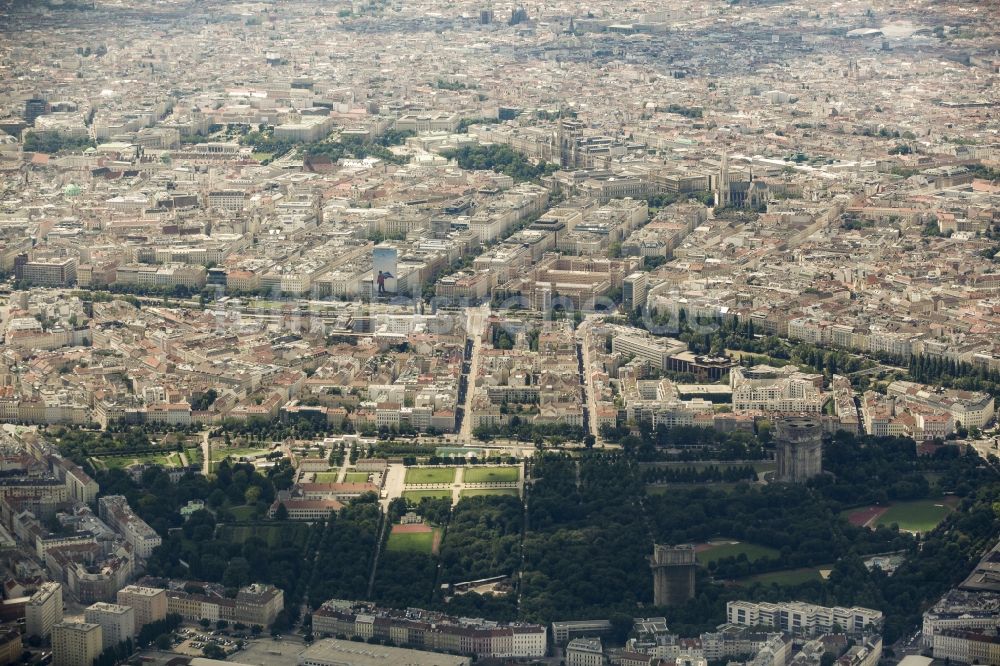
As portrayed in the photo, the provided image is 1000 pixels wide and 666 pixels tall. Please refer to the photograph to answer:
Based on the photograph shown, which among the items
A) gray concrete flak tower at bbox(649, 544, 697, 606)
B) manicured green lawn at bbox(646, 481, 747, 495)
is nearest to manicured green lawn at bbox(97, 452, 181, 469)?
manicured green lawn at bbox(646, 481, 747, 495)

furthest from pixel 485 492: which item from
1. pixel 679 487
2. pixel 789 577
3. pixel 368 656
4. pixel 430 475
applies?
pixel 368 656

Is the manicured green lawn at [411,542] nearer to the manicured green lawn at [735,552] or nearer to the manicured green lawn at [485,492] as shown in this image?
the manicured green lawn at [485,492]

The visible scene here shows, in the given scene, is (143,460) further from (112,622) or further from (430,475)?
(112,622)

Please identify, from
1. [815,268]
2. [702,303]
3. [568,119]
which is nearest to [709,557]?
[702,303]

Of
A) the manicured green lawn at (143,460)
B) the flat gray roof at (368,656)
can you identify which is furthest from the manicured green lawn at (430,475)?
the flat gray roof at (368,656)

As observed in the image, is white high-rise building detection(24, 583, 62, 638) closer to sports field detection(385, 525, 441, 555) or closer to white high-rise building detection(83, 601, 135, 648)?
white high-rise building detection(83, 601, 135, 648)

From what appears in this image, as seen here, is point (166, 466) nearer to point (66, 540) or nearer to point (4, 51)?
point (66, 540)
